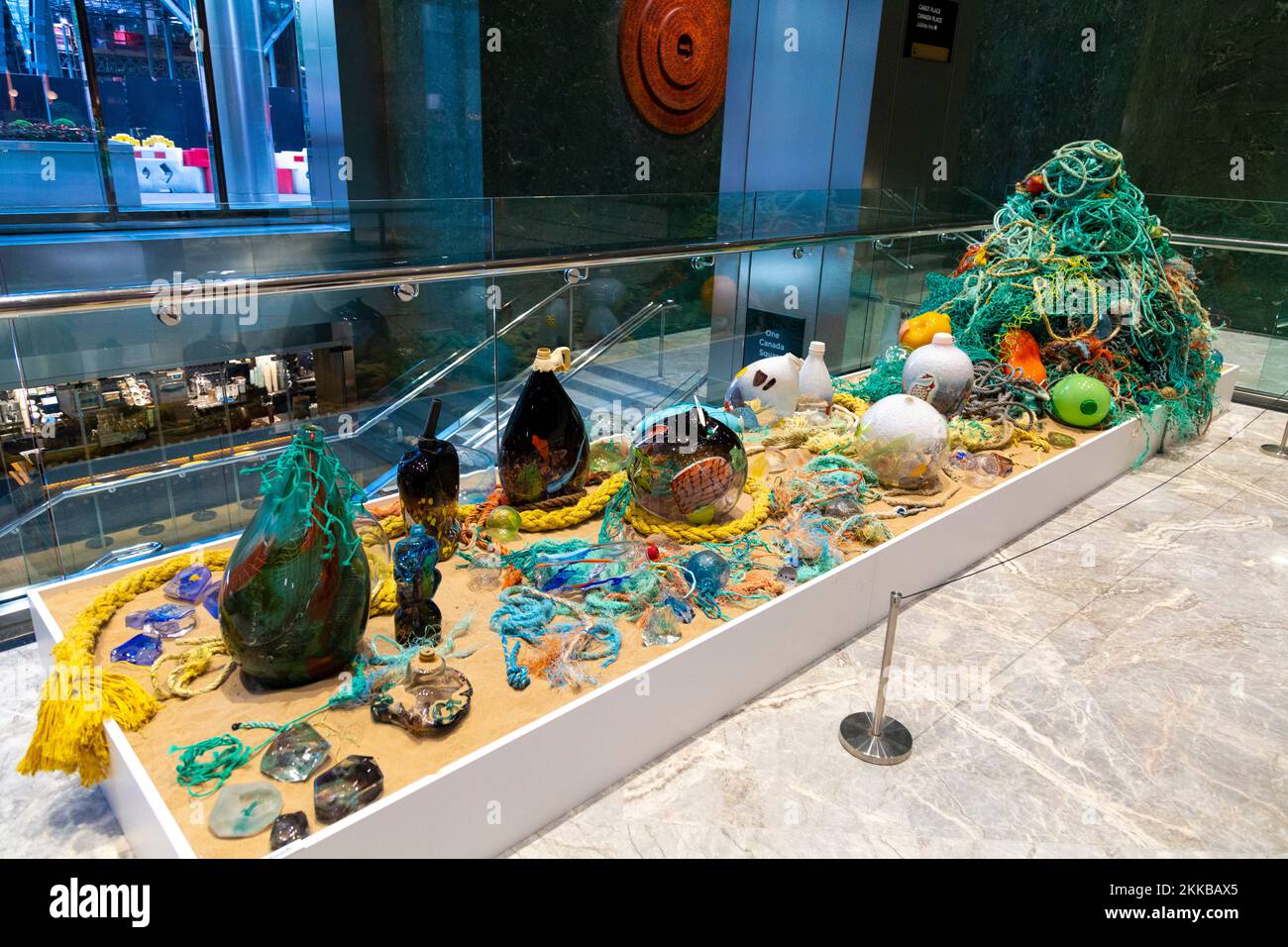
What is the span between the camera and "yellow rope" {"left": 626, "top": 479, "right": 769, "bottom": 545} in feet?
6.92

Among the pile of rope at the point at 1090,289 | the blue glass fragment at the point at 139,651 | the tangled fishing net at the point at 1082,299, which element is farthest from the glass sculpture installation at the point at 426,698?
the pile of rope at the point at 1090,289

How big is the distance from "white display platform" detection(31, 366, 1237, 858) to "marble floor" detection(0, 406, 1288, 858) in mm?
49

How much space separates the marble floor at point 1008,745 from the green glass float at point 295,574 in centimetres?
43

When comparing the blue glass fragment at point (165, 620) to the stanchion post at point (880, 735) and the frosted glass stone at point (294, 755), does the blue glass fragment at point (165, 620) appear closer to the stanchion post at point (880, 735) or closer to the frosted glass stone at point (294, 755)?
the frosted glass stone at point (294, 755)

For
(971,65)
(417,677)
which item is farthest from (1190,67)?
(417,677)

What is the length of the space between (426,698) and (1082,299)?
2803mm

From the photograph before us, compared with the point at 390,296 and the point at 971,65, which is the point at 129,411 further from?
the point at 971,65

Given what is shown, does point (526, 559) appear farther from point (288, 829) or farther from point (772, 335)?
point (772, 335)

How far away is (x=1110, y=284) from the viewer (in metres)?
3.22

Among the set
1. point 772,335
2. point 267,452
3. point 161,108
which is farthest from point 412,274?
point 161,108

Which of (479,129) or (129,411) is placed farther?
(479,129)

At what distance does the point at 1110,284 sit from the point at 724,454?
6.55 ft

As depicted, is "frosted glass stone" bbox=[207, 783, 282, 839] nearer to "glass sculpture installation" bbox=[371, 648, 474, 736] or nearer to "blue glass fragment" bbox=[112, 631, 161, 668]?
"glass sculpture installation" bbox=[371, 648, 474, 736]
